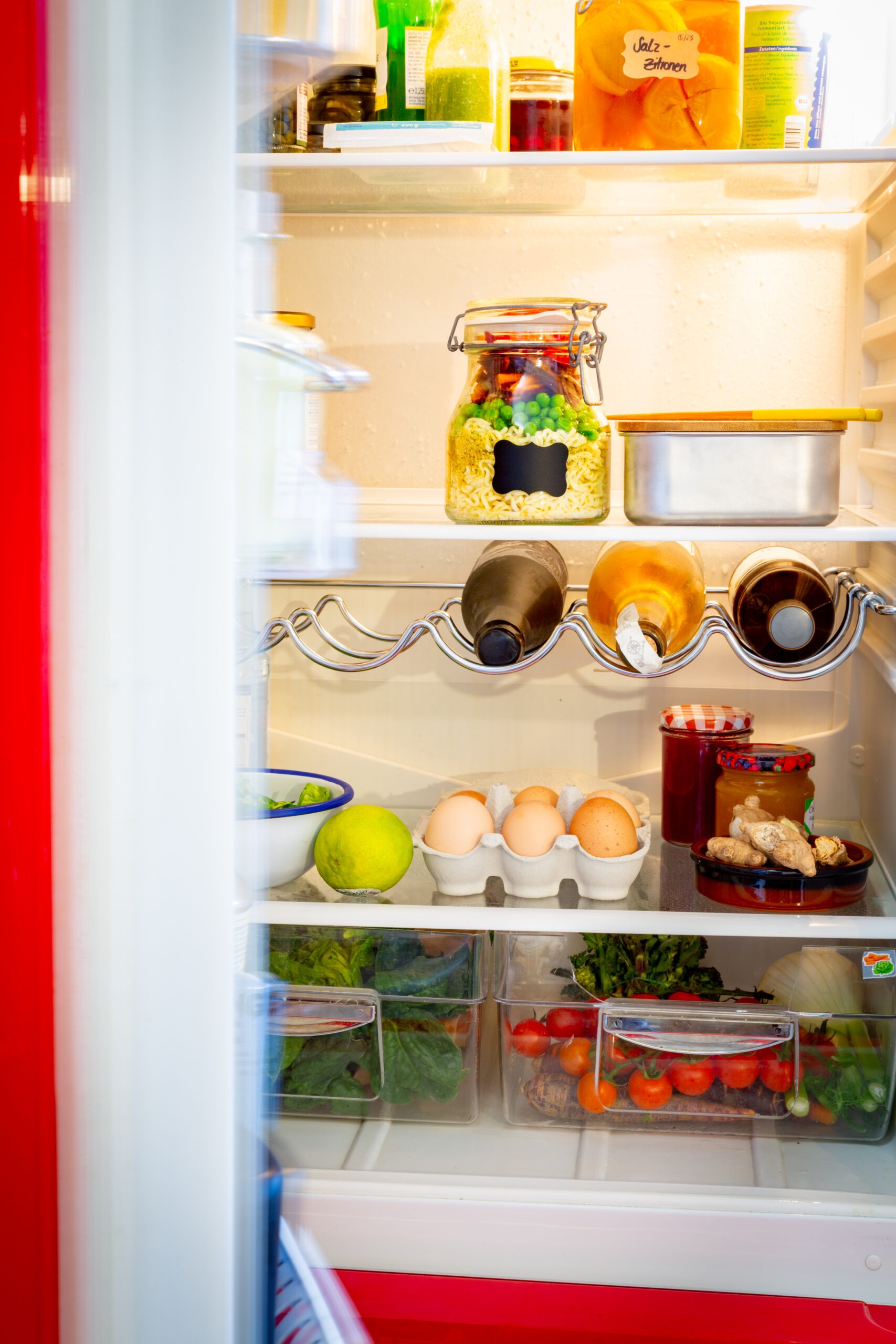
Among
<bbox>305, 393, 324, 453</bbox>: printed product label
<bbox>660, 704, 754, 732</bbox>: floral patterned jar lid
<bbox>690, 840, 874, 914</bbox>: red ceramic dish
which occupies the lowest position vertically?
<bbox>690, 840, 874, 914</bbox>: red ceramic dish

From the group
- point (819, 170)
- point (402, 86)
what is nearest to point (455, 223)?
point (402, 86)

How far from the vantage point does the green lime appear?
1.20 metres

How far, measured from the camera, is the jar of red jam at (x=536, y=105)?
1.19 m

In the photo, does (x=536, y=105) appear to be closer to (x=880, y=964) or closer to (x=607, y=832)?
(x=607, y=832)

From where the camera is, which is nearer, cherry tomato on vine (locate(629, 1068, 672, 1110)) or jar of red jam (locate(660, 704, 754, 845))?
cherry tomato on vine (locate(629, 1068, 672, 1110))

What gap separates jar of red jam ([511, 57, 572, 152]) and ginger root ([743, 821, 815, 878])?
28.7 inches

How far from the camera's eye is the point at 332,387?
1.48 feet

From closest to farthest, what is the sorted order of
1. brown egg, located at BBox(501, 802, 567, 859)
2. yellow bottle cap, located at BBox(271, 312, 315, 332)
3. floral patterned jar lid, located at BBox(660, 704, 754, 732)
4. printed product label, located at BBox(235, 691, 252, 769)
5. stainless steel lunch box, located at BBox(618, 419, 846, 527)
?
printed product label, located at BBox(235, 691, 252, 769) < yellow bottle cap, located at BBox(271, 312, 315, 332) < stainless steel lunch box, located at BBox(618, 419, 846, 527) < brown egg, located at BBox(501, 802, 567, 859) < floral patterned jar lid, located at BBox(660, 704, 754, 732)

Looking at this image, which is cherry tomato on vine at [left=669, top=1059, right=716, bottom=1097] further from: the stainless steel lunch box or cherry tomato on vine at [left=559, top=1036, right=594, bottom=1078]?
the stainless steel lunch box

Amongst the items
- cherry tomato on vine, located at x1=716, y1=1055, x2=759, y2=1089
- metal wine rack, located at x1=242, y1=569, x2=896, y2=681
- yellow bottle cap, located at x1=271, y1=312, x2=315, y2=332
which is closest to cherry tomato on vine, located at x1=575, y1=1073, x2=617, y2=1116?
cherry tomato on vine, located at x1=716, y1=1055, x2=759, y2=1089

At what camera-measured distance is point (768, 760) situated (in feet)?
3.96

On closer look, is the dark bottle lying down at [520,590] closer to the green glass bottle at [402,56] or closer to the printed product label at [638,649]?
the printed product label at [638,649]

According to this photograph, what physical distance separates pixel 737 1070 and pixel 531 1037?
0.22 metres

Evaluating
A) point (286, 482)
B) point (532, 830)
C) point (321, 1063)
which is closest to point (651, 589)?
point (532, 830)
